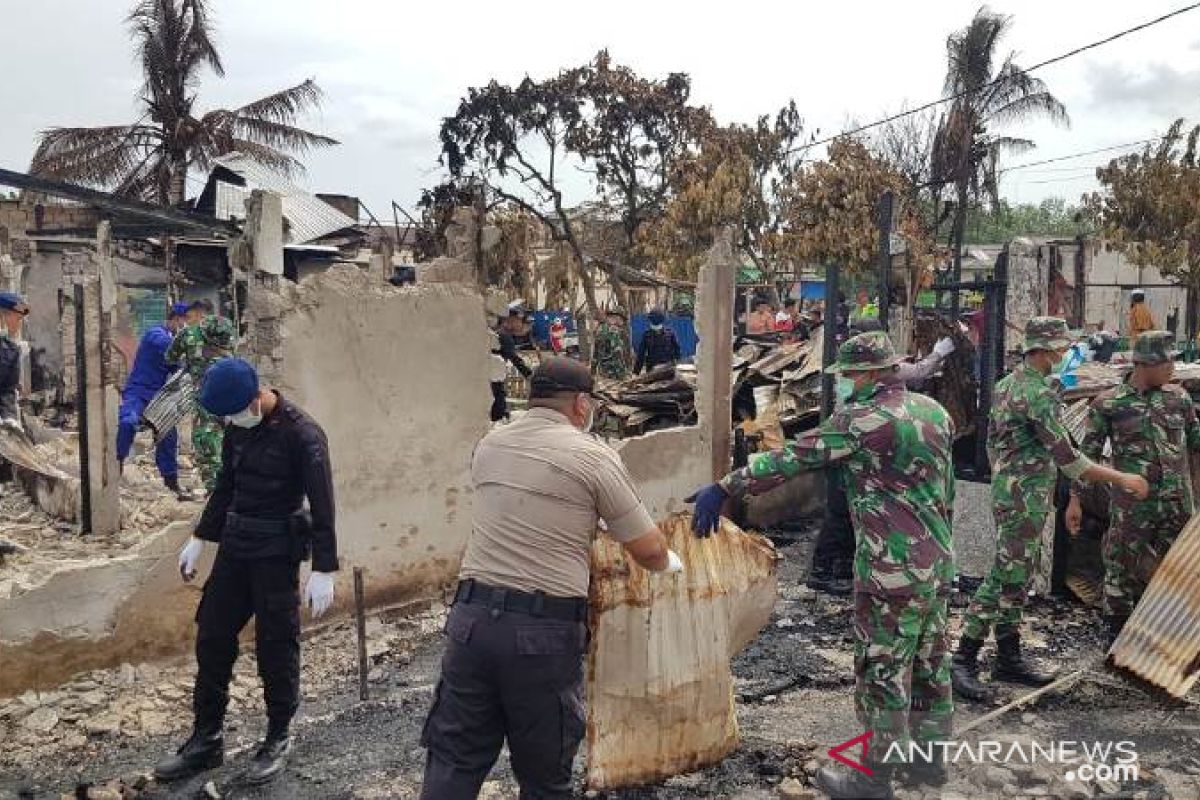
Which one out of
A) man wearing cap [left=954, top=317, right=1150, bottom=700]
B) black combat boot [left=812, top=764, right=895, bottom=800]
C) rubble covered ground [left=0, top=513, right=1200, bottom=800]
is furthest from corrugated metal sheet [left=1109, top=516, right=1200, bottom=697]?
black combat boot [left=812, top=764, right=895, bottom=800]

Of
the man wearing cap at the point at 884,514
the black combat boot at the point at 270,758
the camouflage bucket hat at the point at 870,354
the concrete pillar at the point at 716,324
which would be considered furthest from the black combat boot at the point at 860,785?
the concrete pillar at the point at 716,324

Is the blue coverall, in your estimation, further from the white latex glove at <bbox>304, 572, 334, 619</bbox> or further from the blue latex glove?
the blue latex glove

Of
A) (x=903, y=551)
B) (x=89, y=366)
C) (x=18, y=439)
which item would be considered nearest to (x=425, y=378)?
(x=89, y=366)

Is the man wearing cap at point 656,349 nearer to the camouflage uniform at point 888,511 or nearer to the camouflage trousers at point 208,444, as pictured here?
the camouflage trousers at point 208,444

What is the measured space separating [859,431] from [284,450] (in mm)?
2287

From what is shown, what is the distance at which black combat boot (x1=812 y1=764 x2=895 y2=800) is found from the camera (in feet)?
11.4

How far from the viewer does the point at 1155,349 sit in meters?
5.05

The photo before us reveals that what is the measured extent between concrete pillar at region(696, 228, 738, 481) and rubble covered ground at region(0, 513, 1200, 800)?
2130mm

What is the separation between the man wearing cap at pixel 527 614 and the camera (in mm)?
2824

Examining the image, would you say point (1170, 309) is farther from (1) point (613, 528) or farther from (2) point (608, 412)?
(1) point (613, 528)

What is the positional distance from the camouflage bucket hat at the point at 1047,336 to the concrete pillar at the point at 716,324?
2.54m

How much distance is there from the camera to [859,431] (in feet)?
11.2

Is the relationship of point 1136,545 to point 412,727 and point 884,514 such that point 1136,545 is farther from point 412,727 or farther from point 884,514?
point 412,727

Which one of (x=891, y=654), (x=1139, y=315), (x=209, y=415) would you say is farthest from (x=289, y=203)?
(x=891, y=654)
